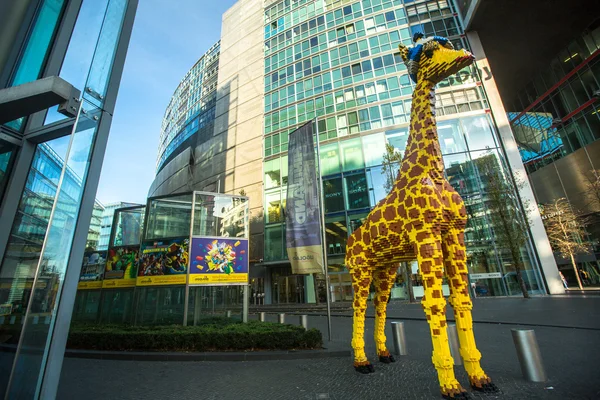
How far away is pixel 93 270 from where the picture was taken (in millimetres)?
13930

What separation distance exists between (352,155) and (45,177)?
85.9ft

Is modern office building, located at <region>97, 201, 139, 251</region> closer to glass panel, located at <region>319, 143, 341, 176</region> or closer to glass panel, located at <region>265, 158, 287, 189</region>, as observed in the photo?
glass panel, located at <region>265, 158, 287, 189</region>

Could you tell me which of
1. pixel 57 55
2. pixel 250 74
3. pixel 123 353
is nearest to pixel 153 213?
pixel 123 353

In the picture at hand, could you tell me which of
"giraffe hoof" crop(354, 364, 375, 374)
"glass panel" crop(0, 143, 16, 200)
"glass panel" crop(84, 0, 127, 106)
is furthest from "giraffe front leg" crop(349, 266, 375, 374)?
"glass panel" crop(0, 143, 16, 200)

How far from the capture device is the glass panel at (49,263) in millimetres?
2502

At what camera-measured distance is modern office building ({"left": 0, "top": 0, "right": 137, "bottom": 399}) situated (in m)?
2.50

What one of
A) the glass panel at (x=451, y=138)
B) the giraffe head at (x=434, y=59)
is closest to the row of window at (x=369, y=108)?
the glass panel at (x=451, y=138)

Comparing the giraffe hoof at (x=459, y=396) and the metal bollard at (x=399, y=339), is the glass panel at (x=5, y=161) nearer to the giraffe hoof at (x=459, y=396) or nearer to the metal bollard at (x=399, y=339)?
the giraffe hoof at (x=459, y=396)

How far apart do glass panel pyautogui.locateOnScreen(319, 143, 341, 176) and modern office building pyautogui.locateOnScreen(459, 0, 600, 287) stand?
1609 centimetres

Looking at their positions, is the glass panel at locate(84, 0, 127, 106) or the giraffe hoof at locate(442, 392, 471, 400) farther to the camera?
the giraffe hoof at locate(442, 392, 471, 400)

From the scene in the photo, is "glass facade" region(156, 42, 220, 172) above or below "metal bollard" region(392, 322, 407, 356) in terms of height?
above

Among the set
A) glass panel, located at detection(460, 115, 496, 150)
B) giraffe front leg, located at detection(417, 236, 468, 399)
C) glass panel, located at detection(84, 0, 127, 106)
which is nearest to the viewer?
glass panel, located at detection(84, 0, 127, 106)

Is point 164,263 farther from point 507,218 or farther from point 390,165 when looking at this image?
point 507,218

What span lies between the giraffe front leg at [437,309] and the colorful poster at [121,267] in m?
12.8
